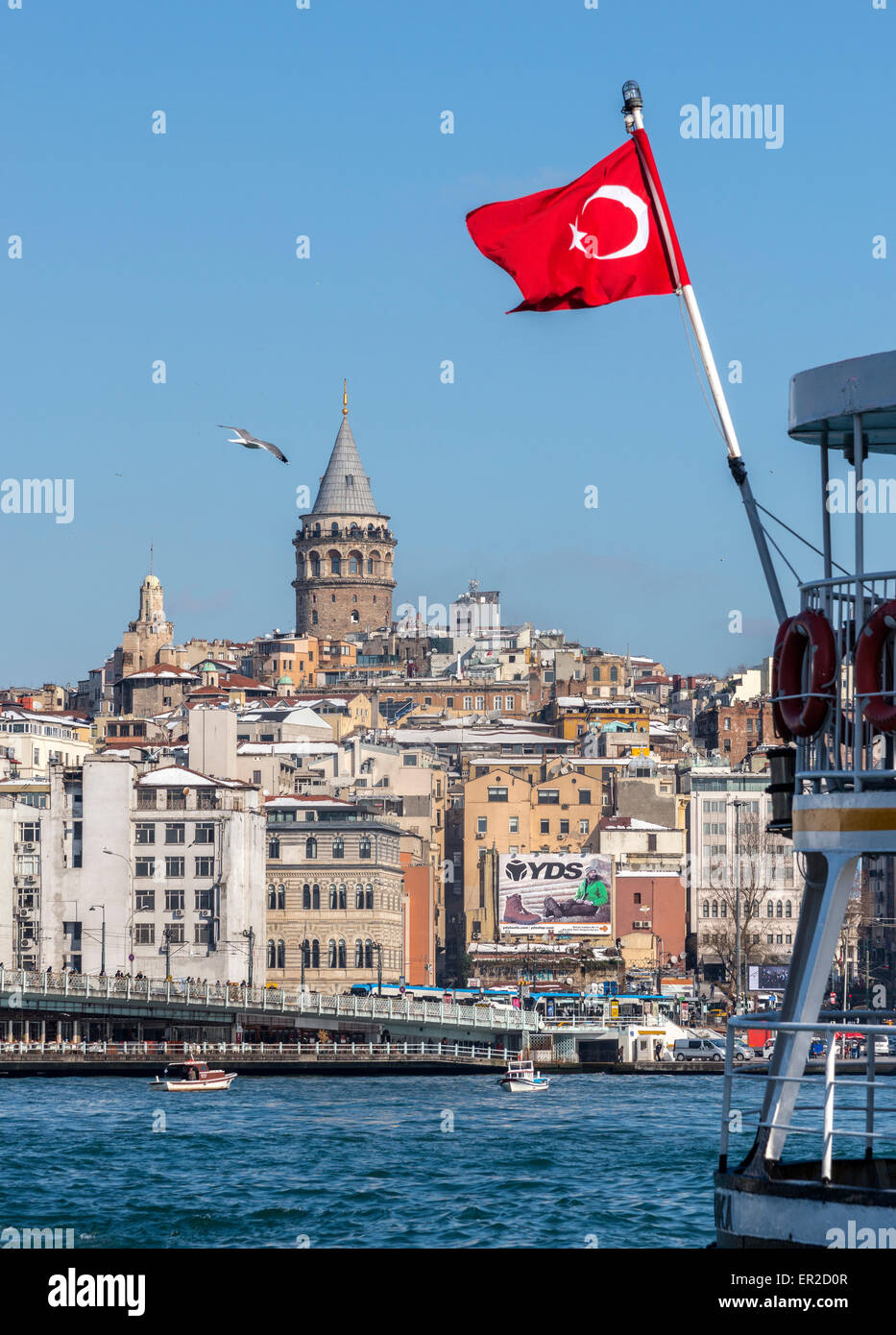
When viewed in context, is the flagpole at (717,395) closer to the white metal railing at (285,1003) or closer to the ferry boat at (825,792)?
the ferry boat at (825,792)

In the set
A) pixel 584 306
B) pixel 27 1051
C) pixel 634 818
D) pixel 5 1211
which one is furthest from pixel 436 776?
pixel 584 306

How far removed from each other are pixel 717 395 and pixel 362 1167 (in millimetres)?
30254

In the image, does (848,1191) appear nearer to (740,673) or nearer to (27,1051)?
(27,1051)

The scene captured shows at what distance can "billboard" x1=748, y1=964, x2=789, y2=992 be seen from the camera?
10169 centimetres

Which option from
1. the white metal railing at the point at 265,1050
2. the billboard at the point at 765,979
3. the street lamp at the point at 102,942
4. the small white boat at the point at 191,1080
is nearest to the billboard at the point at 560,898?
the billboard at the point at 765,979

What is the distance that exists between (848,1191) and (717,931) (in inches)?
3949

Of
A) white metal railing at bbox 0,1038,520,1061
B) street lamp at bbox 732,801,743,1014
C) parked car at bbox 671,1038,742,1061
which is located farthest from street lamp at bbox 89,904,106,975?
street lamp at bbox 732,801,743,1014

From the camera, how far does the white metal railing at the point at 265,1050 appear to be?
266ft

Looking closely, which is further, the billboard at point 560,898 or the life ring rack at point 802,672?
the billboard at point 560,898

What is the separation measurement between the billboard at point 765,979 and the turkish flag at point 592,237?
9032 cm

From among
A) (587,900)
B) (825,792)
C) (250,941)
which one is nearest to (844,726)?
(825,792)

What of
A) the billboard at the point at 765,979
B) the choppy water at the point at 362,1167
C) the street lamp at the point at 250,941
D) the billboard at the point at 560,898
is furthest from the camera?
the billboard at the point at 560,898

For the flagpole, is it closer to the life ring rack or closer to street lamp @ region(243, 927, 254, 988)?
the life ring rack
